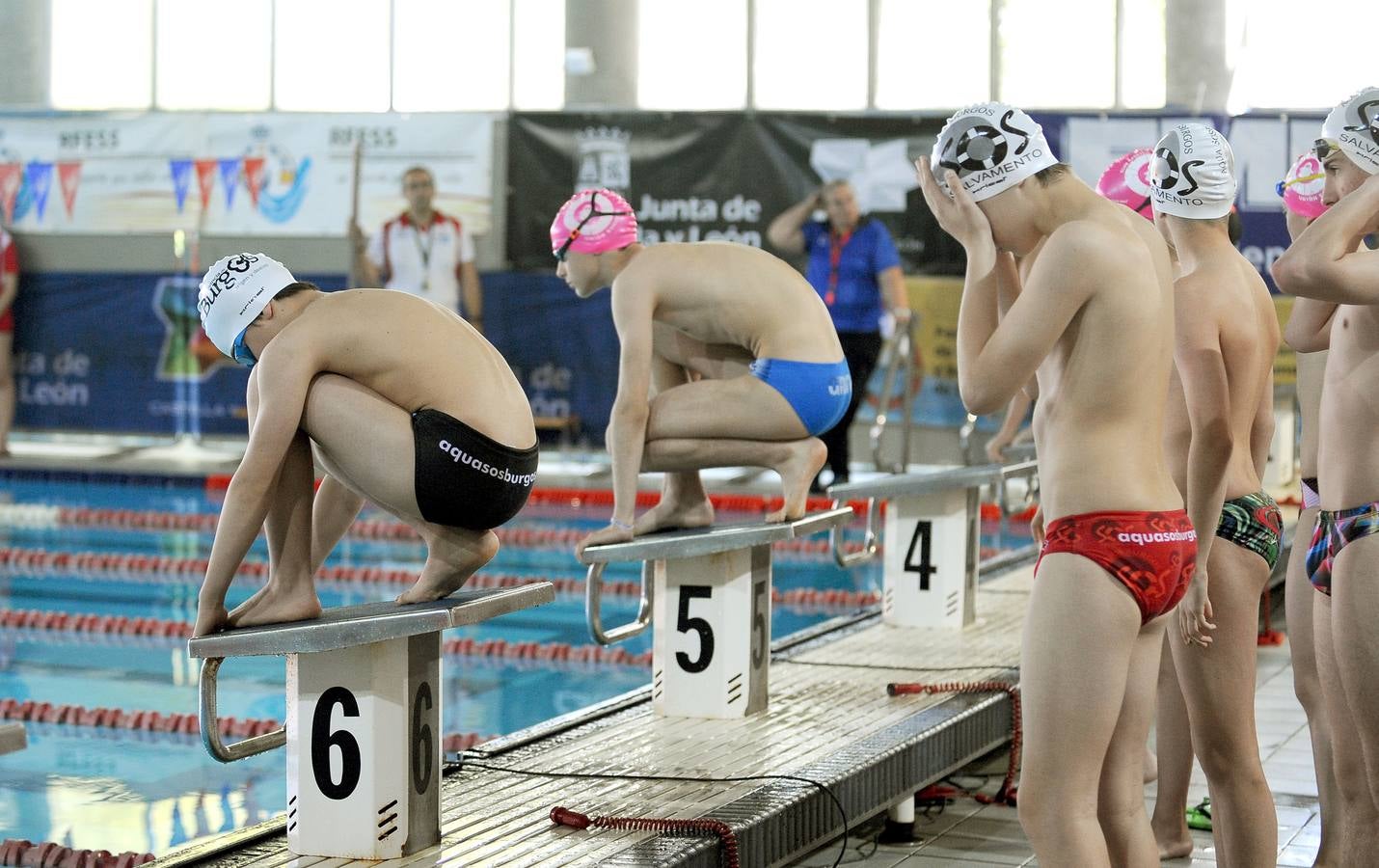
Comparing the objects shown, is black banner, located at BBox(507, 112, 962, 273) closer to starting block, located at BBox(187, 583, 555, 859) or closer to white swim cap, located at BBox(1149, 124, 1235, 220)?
white swim cap, located at BBox(1149, 124, 1235, 220)

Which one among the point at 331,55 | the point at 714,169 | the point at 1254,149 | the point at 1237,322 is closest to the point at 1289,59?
the point at 1254,149

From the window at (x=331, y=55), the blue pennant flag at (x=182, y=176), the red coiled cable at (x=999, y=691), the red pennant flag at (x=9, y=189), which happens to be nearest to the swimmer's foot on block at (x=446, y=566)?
the red coiled cable at (x=999, y=691)

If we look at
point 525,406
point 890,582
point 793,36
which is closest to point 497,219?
point 793,36

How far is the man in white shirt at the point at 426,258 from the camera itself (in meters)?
12.2

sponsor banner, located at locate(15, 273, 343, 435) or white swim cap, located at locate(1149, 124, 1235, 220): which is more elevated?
white swim cap, located at locate(1149, 124, 1235, 220)

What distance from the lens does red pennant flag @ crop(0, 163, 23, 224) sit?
548 inches

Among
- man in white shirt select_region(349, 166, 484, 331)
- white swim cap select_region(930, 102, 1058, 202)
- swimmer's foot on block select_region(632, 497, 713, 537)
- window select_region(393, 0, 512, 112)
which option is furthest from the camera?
window select_region(393, 0, 512, 112)

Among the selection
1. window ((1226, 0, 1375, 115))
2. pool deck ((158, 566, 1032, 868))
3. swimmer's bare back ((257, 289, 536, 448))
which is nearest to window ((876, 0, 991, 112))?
window ((1226, 0, 1375, 115))

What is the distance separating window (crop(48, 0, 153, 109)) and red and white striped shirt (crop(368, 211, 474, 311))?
361cm

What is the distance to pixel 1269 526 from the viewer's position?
3.38 m

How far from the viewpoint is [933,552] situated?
596 centimetres

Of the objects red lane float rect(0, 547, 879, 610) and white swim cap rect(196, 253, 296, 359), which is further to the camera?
red lane float rect(0, 547, 879, 610)

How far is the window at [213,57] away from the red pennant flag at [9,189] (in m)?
1.39

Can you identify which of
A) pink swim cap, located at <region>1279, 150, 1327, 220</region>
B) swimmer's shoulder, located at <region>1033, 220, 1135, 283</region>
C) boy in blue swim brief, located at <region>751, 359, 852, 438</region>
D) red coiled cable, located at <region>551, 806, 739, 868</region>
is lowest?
red coiled cable, located at <region>551, 806, 739, 868</region>
